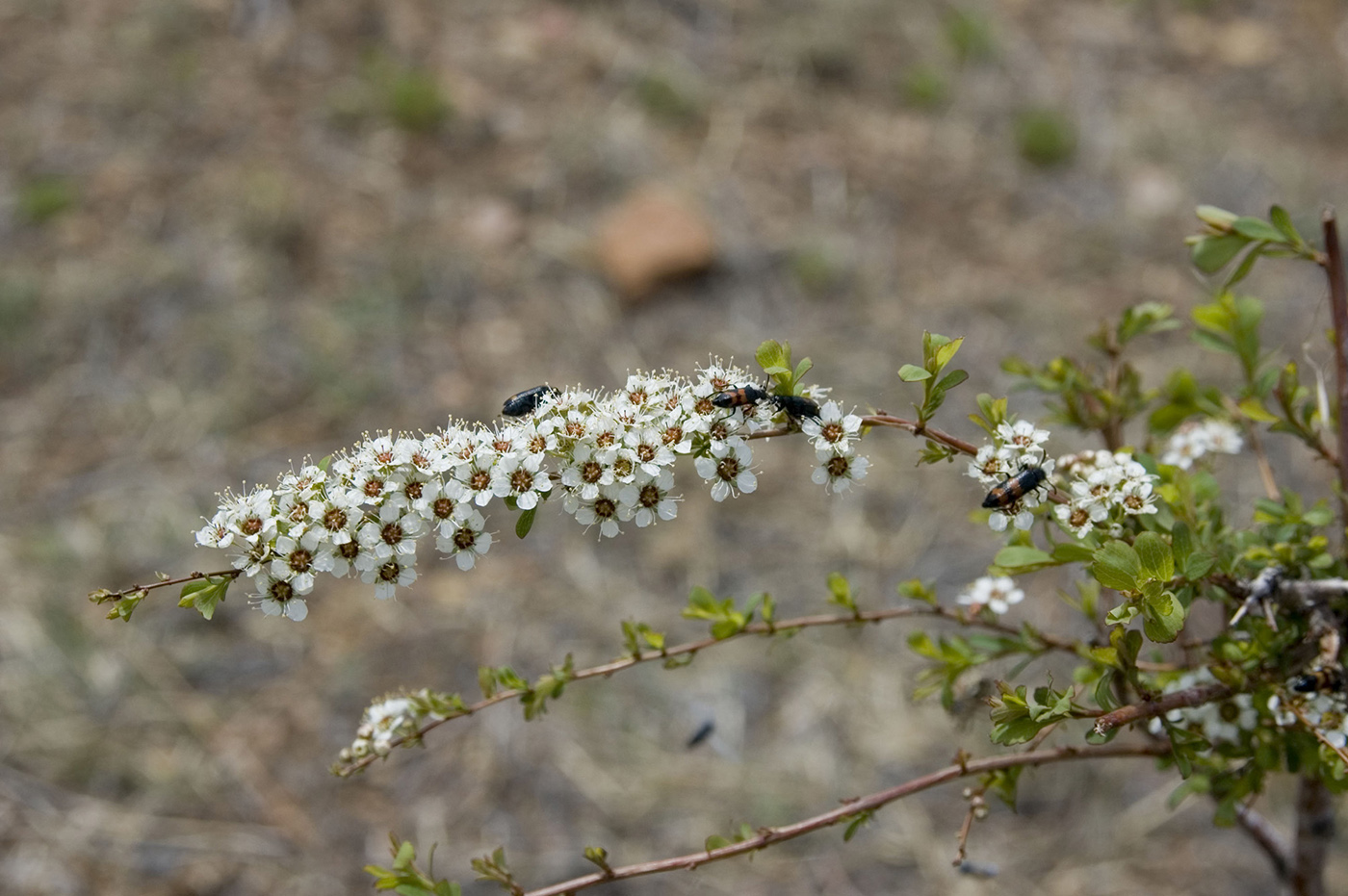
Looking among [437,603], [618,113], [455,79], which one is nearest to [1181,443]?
[437,603]

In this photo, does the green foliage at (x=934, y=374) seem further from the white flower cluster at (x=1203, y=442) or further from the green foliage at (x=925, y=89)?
the green foliage at (x=925, y=89)

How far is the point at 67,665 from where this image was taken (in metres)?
3.58

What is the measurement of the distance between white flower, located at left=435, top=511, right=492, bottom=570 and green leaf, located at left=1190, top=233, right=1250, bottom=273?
43.4 inches

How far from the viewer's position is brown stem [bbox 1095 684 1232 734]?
1.20 m

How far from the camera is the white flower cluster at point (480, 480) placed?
1340 millimetres

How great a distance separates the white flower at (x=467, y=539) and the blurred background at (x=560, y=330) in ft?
4.90

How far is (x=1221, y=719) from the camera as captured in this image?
5.07 ft

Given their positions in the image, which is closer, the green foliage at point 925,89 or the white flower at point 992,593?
the white flower at point 992,593

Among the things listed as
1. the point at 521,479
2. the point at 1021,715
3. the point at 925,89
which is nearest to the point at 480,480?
the point at 521,479

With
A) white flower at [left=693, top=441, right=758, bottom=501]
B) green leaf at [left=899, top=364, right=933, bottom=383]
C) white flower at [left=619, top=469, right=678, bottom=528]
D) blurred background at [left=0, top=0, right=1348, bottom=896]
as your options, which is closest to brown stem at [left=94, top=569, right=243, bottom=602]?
white flower at [left=619, top=469, right=678, bottom=528]

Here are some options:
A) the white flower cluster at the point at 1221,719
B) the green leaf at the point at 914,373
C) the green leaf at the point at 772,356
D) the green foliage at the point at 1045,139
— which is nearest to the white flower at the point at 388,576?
the green leaf at the point at 772,356

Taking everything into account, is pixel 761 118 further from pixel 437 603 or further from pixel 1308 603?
pixel 1308 603

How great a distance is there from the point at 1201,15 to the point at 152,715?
22.8ft

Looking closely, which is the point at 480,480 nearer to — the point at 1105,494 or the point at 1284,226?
the point at 1105,494
